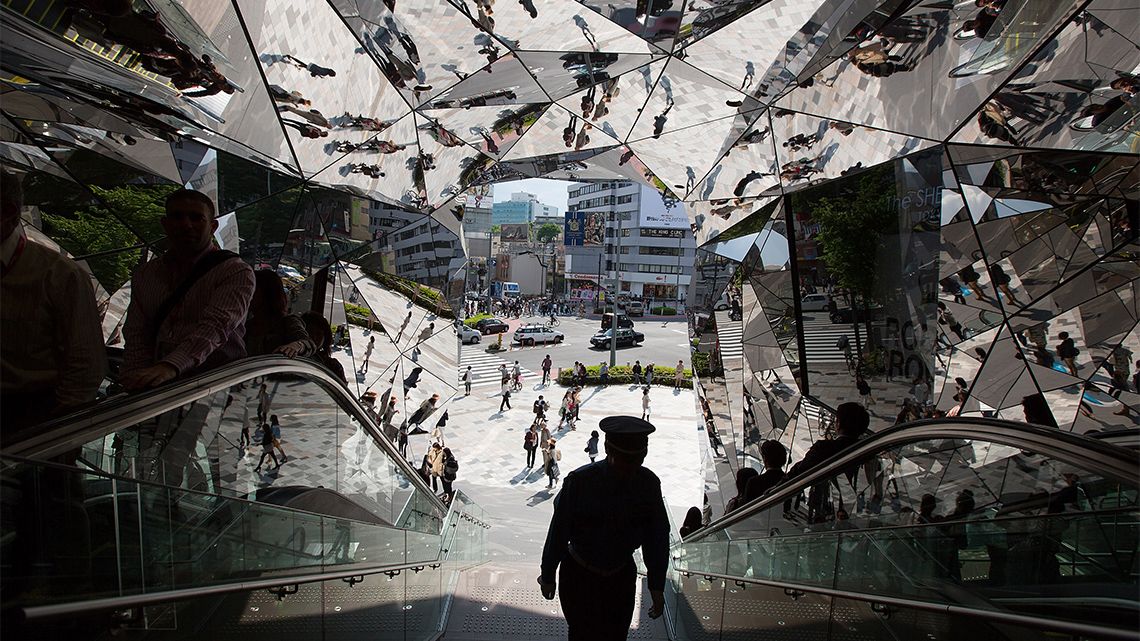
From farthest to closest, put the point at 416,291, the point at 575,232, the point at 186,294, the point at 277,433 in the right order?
the point at 575,232, the point at 416,291, the point at 277,433, the point at 186,294

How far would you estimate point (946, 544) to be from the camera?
294cm

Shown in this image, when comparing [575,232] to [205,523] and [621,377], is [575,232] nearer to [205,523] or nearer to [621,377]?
[621,377]

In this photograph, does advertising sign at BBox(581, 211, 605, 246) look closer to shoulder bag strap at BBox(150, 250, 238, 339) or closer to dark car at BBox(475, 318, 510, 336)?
dark car at BBox(475, 318, 510, 336)

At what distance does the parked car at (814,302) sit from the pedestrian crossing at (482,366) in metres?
18.7

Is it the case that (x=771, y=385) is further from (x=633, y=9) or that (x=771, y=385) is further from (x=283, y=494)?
(x=283, y=494)

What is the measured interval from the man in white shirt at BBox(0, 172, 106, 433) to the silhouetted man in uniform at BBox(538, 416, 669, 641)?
2.15m

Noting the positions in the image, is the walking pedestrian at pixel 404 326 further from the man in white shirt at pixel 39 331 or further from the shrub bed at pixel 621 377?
the shrub bed at pixel 621 377

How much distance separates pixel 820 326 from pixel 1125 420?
357 centimetres

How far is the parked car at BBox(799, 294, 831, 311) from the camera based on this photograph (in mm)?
8365

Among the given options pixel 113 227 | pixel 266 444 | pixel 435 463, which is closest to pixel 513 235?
pixel 435 463

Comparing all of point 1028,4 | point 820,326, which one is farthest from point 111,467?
point 820,326

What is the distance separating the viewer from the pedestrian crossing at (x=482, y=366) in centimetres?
2870

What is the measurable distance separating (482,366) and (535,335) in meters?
6.11

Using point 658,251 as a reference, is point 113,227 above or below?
below
